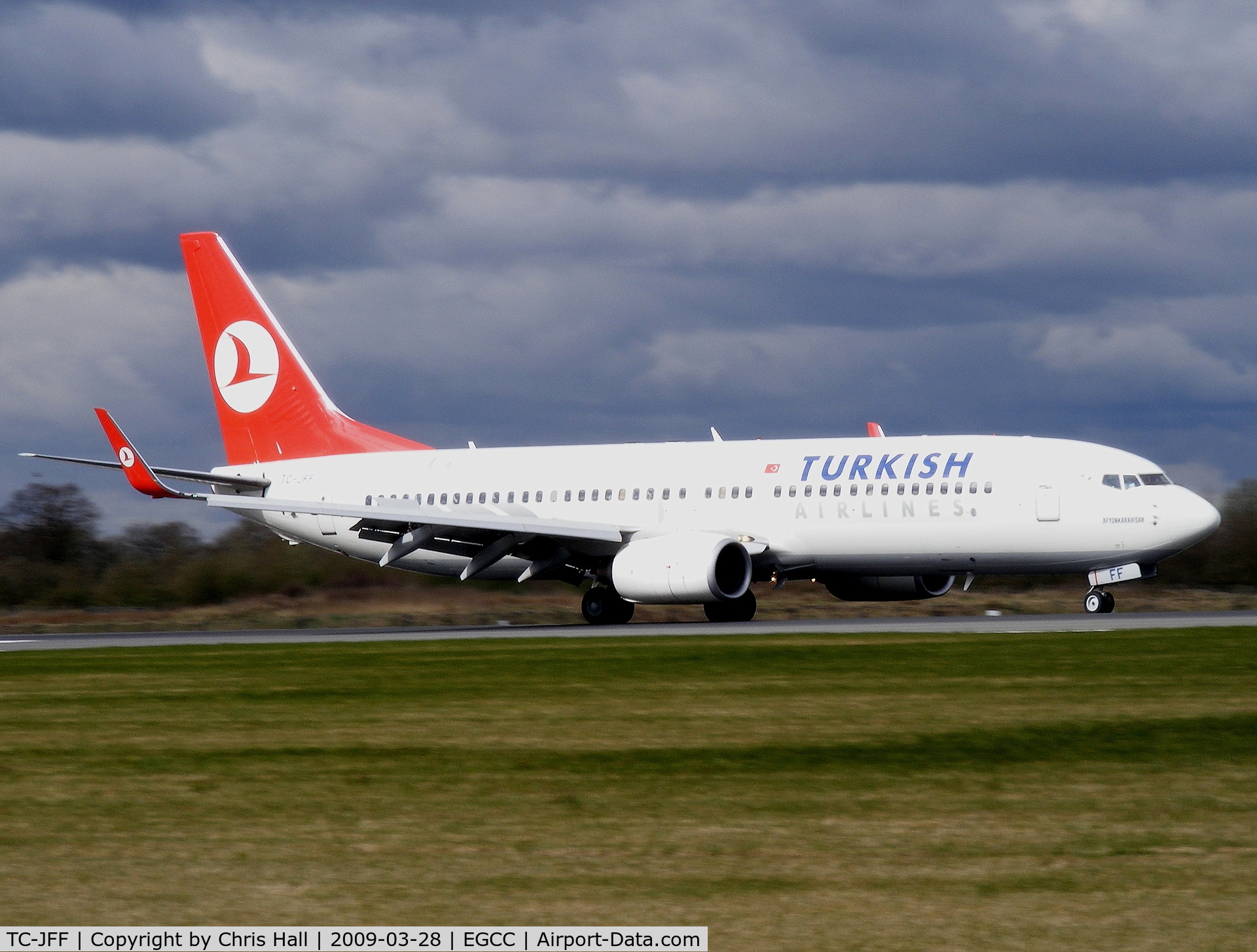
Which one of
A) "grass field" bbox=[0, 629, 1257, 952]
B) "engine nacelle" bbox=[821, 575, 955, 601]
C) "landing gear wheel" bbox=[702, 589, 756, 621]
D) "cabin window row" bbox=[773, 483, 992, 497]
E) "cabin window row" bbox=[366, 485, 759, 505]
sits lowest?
"grass field" bbox=[0, 629, 1257, 952]

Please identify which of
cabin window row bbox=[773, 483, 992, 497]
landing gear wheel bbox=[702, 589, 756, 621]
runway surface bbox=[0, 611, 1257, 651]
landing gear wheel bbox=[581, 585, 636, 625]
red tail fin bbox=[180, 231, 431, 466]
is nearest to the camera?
runway surface bbox=[0, 611, 1257, 651]

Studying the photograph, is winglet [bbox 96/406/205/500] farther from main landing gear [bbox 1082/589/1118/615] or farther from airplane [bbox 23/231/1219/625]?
main landing gear [bbox 1082/589/1118/615]

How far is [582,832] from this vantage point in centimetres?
889

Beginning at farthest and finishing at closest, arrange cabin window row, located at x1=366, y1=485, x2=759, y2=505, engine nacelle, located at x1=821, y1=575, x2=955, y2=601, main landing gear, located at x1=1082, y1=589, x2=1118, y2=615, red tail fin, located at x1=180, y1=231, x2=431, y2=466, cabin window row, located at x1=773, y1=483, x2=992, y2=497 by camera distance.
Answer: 1. red tail fin, located at x1=180, y1=231, x2=431, y2=466
2. engine nacelle, located at x1=821, y1=575, x2=955, y2=601
3. cabin window row, located at x1=366, y1=485, x2=759, y2=505
4. main landing gear, located at x1=1082, y1=589, x2=1118, y2=615
5. cabin window row, located at x1=773, y1=483, x2=992, y2=497

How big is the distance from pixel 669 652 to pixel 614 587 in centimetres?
1178

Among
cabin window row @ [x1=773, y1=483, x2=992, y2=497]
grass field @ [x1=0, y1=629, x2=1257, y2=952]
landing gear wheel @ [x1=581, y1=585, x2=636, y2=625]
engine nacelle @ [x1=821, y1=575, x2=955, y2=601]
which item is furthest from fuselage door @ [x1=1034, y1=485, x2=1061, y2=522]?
grass field @ [x1=0, y1=629, x2=1257, y2=952]

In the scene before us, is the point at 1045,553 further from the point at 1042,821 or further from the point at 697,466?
the point at 1042,821

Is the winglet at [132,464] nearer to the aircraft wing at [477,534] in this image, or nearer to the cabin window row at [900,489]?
the aircraft wing at [477,534]

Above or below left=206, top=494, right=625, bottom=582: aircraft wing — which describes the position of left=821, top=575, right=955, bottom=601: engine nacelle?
below

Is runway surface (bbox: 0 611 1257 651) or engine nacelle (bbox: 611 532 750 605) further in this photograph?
engine nacelle (bbox: 611 532 750 605)

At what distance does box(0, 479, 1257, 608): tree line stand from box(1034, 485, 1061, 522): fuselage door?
15.8 meters

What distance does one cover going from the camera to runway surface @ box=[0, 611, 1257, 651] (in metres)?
27.8

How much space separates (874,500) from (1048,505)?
3391mm

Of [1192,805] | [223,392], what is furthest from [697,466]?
[1192,805]
